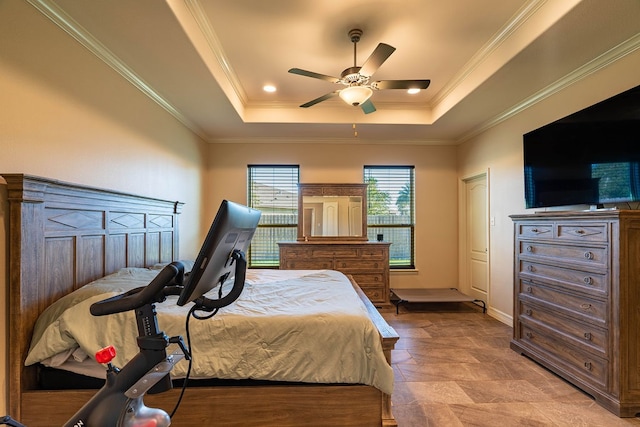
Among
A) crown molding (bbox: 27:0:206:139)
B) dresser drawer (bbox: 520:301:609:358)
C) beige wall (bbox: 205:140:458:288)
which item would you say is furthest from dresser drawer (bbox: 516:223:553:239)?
crown molding (bbox: 27:0:206:139)

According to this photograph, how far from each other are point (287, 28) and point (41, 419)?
3.00 m

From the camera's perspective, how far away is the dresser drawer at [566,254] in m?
2.06

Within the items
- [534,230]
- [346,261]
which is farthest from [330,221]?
[534,230]

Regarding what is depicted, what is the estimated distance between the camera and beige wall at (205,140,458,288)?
482 cm

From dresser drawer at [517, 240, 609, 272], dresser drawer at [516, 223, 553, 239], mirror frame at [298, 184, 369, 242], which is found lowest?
dresser drawer at [517, 240, 609, 272]

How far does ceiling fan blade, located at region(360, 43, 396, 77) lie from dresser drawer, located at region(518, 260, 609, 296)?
2132mm

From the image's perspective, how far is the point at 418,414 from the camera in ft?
6.55

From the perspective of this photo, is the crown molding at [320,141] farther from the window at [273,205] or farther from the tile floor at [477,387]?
the tile floor at [477,387]

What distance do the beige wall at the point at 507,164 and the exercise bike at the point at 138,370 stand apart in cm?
347

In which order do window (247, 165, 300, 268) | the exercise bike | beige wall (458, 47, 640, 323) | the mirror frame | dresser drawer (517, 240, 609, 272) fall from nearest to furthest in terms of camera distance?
1. the exercise bike
2. dresser drawer (517, 240, 609, 272)
3. beige wall (458, 47, 640, 323)
4. the mirror frame
5. window (247, 165, 300, 268)

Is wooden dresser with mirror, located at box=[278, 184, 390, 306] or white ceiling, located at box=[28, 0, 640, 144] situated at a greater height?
white ceiling, located at box=[28, 0, 640, 144]

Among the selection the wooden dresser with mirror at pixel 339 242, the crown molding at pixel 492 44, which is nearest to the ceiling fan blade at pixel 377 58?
the crown molding at pixel 492 44

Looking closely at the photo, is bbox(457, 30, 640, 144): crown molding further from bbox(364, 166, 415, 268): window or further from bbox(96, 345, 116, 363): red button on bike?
bbox(96, 345, 116, 363): red button on bike

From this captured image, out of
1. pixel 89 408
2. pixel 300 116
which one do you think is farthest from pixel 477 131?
pixel 89 408
